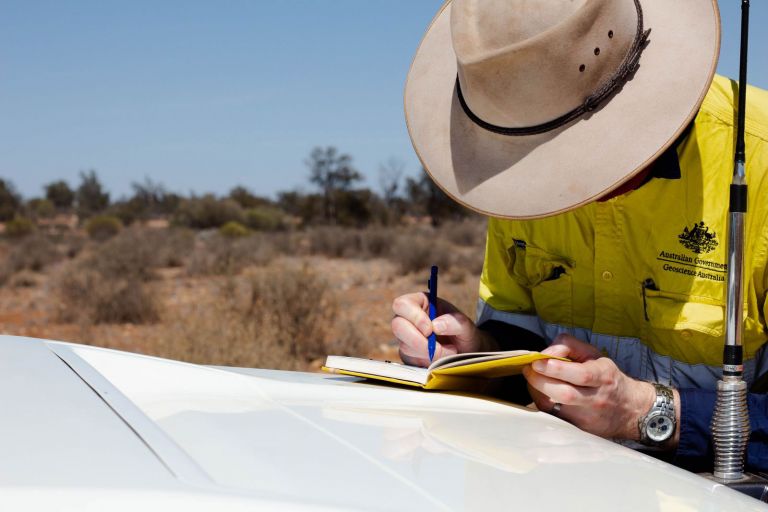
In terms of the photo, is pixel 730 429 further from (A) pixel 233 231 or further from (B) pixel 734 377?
(A) pixel 233 231

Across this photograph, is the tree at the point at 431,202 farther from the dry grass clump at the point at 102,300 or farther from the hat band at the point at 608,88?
the hat band at the point at 608,88

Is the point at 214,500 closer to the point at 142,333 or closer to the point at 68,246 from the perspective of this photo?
the point at 142,333

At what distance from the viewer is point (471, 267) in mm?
15250

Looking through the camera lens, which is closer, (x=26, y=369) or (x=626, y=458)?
(x=626, y=458)

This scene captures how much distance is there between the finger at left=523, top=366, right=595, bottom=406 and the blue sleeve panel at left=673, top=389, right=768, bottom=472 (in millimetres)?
290

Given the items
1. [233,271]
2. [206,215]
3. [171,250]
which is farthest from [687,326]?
[206,215]

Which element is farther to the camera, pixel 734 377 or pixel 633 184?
pixel 633 184

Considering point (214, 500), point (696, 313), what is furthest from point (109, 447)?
point (696, 313)

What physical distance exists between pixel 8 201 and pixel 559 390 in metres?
31.8

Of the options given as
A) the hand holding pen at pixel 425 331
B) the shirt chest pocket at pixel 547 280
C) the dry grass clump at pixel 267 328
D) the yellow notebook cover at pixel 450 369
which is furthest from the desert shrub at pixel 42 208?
the yellow notebook cover at pixel 450 369

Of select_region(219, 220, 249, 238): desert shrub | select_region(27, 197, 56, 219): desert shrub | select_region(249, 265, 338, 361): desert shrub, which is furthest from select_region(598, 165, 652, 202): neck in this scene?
select_region(27, 197, 56, 219): desert shrub

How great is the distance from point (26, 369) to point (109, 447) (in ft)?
1.63

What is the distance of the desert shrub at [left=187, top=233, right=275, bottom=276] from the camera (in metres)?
14.6

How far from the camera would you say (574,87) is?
1.73 m
